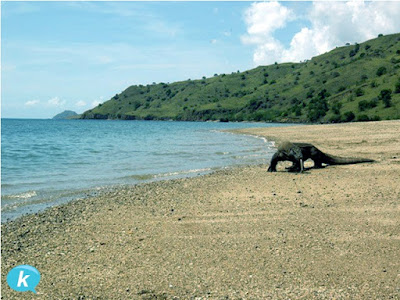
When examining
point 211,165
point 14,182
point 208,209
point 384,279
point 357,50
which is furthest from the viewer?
point 357,50

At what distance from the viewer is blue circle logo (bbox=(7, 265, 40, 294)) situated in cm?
589

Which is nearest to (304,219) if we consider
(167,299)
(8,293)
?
(167,299)

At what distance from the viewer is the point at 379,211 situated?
9.40 meters

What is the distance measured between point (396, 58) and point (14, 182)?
117088 millimetres

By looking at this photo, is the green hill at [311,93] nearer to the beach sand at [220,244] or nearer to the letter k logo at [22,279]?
the beach sand at [220,244]

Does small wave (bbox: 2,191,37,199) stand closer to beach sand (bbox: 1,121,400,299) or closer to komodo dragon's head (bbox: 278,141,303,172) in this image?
beach sand (bbox: 1,121,400,299)

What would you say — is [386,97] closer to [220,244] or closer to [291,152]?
[291,152]

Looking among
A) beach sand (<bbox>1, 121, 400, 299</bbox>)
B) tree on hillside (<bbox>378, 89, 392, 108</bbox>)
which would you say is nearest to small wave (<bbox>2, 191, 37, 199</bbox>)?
beach sand (<bbox>1, 121, 400, 299</bbox>)

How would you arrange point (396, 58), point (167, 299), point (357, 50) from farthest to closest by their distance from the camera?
point (357, 50) → point (396, 58) → point (167, 299)

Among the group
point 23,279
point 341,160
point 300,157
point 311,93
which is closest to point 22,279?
point 23,279

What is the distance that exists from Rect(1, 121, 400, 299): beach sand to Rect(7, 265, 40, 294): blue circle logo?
0.11m

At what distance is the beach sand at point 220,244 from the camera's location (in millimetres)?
5883

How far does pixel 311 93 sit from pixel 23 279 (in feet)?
402

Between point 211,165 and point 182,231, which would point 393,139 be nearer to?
point 211,165
